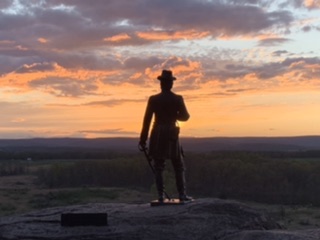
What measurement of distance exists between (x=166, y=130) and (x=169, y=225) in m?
1.98

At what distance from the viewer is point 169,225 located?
31.5 feet

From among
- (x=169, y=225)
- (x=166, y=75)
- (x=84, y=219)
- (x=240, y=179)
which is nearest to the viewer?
(x=169, y=225)

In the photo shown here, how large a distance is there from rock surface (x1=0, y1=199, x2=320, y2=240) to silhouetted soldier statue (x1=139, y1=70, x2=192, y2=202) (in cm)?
57

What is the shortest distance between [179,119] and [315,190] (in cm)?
4108

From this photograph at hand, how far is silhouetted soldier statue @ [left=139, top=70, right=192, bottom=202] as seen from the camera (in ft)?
35.6

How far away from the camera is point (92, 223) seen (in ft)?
32.1

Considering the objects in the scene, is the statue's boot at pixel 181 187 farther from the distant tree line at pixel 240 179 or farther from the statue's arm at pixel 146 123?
the distant tree line at pixel 240 179

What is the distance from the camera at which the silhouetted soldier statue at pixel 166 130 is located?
35.6 feet

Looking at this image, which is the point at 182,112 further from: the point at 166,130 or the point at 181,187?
the point at 181,187

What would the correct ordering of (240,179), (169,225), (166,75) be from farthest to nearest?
(240,179) → (166,75) → (169,225)

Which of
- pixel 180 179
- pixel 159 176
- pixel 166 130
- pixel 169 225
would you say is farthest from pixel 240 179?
pixel 169 225

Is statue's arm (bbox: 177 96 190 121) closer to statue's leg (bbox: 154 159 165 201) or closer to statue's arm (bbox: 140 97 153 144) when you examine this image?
statue's arm (bbox: 140 97 153 144)

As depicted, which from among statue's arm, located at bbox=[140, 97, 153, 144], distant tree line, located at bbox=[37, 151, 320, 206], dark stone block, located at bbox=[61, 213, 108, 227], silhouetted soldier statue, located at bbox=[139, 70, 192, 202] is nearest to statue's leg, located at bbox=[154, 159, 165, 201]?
silhouetted soldier statue, located at bbox=[139, 70, 192, 202]

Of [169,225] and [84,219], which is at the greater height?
[84,219]
